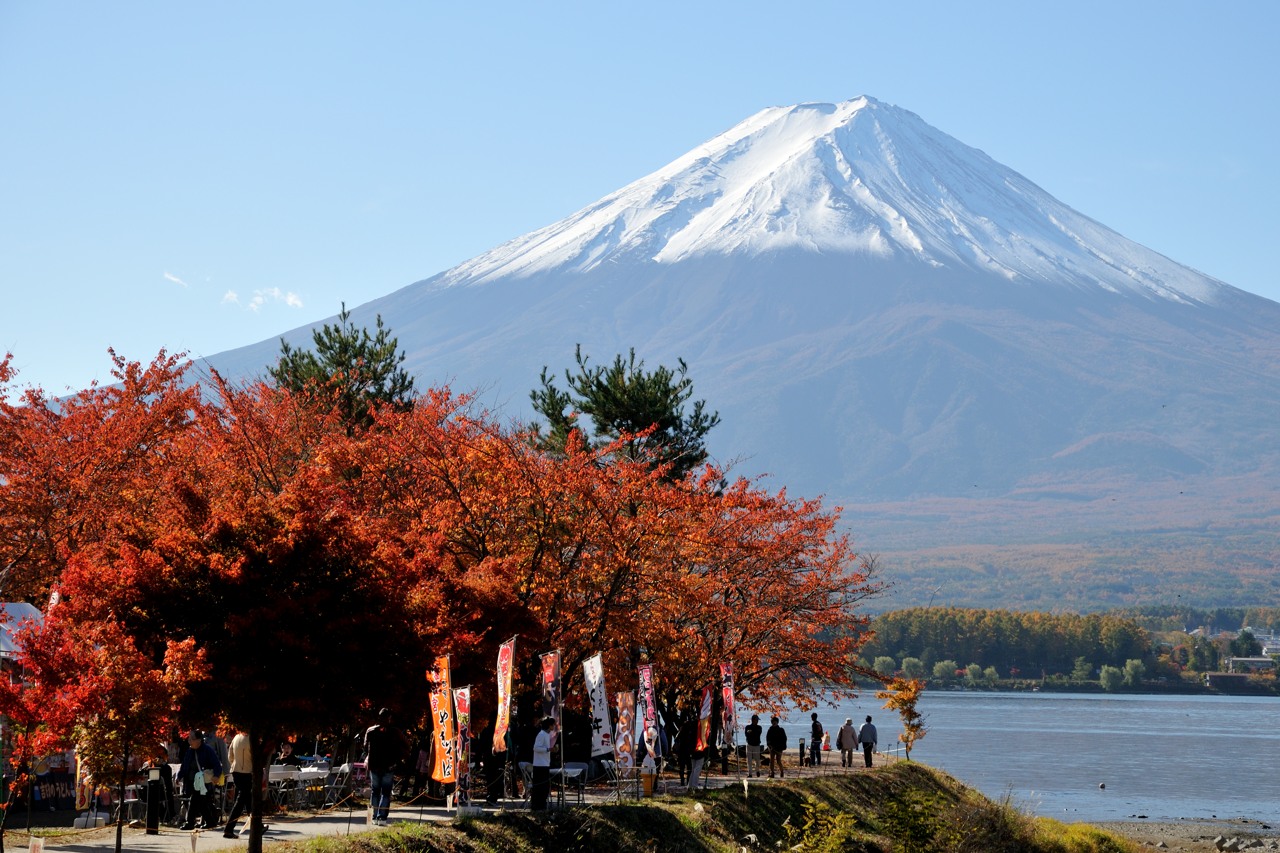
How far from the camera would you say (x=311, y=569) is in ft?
59.0

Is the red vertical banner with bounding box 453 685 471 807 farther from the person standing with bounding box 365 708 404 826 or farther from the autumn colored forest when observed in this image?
the person standing with bounding box 365 708 404 826

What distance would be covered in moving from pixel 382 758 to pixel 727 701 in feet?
35.0

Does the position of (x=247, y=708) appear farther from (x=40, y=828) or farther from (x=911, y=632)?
(x=911, y=632)

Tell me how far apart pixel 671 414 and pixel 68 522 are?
65.3 feet

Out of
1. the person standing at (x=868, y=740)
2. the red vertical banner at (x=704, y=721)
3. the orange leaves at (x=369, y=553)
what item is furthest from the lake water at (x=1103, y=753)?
the red vertical banner at (x=704, y=721)

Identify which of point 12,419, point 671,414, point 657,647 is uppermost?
point 671,414

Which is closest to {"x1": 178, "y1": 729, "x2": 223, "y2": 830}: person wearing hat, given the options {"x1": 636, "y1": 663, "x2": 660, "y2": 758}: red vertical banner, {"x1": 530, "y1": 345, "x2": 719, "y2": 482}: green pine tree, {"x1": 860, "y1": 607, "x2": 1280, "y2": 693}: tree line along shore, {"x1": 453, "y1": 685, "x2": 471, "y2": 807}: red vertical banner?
{"x1": 453, "y1": 685, "x2": 471, "y2": 807}: red vertical banner

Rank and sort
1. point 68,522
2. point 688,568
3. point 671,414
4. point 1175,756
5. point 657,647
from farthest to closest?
point 1175,756 → point 671,414 → point 688,568 → point 657,647 → point 68,522

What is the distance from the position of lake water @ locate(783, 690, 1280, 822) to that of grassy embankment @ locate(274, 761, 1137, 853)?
2.66 m

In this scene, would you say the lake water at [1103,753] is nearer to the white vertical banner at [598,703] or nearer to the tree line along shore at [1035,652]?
the tree line along shore at [1035,652]

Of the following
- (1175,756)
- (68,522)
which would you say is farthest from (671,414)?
(1175,756)

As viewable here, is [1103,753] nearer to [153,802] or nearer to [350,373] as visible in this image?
[350,373]

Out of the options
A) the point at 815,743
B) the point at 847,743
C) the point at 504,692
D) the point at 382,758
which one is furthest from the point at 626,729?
the point at 847,743

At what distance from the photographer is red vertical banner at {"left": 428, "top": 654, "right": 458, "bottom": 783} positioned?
19.8 m
